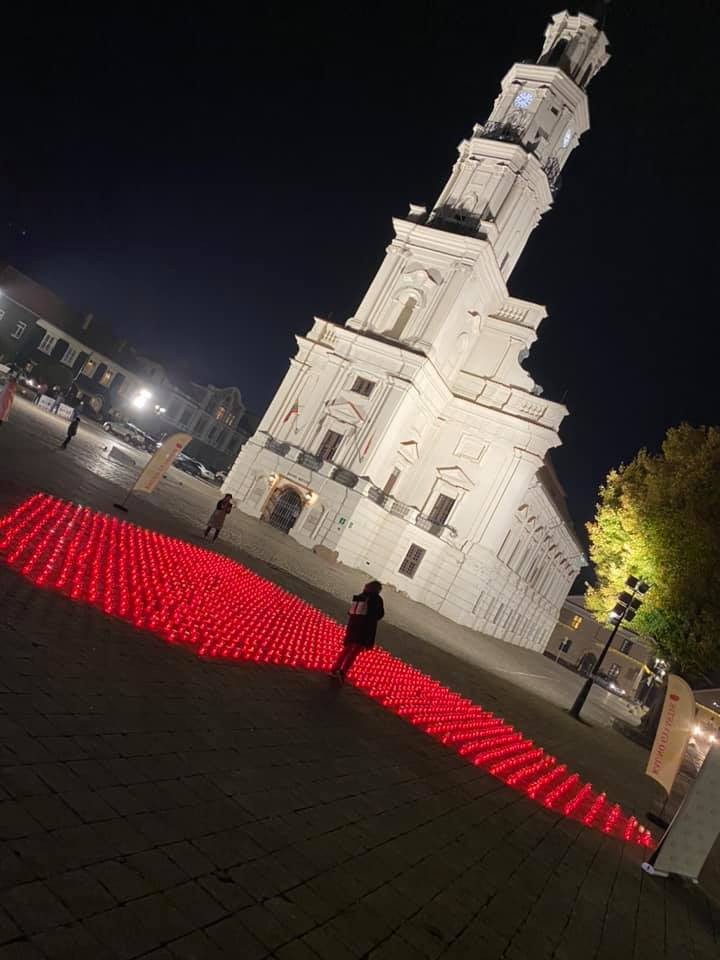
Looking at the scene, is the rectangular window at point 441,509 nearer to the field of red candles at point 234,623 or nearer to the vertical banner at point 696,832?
the field of red candles at point 234,623

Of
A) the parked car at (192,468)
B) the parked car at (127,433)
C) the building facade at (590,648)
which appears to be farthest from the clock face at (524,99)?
the building facade at (590,648)

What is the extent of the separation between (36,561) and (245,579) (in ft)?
22.7

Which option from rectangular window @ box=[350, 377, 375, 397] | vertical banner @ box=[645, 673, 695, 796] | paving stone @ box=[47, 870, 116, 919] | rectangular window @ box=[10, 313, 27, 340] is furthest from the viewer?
rectangular window @ box=[10, 313, 27, 340]

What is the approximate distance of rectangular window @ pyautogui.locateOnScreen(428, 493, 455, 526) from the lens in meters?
40.1

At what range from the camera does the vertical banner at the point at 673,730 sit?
11.0 meters

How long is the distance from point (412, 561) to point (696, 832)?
31423mm

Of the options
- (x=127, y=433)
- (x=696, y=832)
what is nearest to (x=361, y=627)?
(x=696, y=832)

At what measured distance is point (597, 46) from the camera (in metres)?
42.0

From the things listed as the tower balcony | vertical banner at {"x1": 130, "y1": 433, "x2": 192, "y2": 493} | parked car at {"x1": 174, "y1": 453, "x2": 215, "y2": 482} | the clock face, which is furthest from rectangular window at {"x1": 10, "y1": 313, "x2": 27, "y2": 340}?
vertical banner at {"x1": 130, "y1": 433, "x2": 192, "y2": 493}

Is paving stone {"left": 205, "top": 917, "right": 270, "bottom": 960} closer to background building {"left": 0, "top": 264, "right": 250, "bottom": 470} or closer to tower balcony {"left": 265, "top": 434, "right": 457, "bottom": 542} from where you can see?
tower balcony {"left": 265, "top": 434, "right": 457, "bottom": 542}

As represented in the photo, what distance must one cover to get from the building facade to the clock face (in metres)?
59.2

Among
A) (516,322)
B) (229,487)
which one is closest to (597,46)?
(516,322)

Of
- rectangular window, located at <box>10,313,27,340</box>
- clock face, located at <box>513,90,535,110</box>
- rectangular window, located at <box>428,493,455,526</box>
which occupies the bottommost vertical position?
rectangular window, located at <box>10,313,27,340</box>

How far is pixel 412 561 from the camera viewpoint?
127 feet
